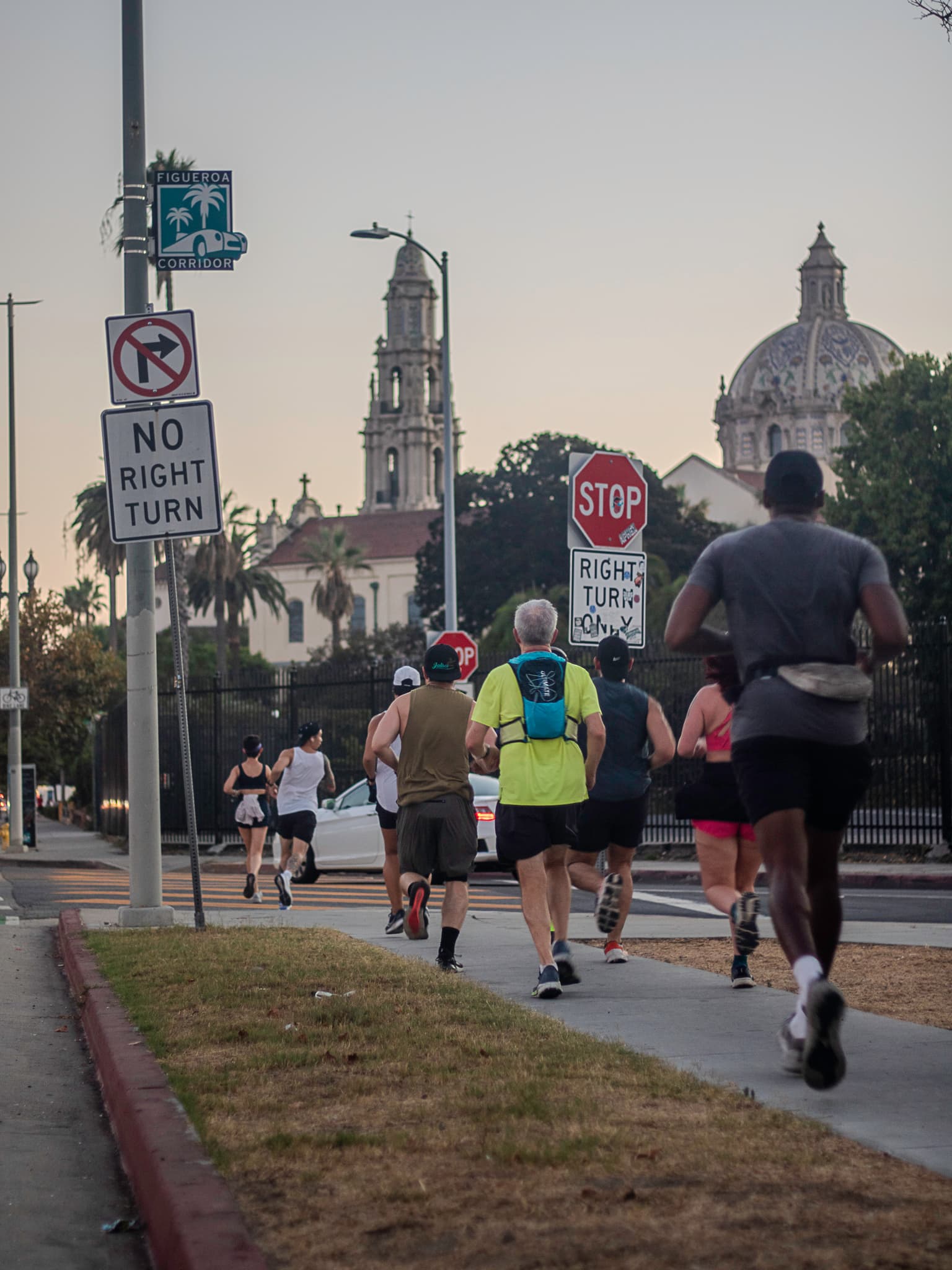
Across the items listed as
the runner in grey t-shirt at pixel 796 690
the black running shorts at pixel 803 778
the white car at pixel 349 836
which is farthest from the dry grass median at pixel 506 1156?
the white car at pixel 349 836

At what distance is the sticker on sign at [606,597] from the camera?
14.3 m

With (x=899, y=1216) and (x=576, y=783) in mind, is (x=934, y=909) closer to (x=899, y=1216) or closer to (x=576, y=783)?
(x=576, y=783)

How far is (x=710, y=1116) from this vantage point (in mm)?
5301

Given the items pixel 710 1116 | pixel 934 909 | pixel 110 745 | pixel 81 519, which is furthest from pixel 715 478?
pixel 710 1116

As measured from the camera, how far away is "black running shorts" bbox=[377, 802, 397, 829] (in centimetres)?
1244

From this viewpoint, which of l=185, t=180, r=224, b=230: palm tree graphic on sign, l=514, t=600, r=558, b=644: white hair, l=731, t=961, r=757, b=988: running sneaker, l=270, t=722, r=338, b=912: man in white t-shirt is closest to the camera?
l=731, t=961, r=757, b=988: running sneaker

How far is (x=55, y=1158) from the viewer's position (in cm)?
592

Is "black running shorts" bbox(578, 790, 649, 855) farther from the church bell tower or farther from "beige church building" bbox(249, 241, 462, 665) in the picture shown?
the church bell tower

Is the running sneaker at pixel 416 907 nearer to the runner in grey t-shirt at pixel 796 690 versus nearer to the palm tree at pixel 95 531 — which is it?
the runner in grey t-shirt at pixel 796 690

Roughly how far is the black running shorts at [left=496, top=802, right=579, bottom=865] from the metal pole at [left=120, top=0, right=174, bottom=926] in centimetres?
507

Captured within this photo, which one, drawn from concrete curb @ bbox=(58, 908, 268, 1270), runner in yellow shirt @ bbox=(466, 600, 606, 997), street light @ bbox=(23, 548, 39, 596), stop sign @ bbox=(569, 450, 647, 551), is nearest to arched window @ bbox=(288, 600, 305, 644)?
street light @ bbox=(23, 548, 39, 596)

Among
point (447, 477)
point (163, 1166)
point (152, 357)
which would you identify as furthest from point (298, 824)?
point (447, 477)

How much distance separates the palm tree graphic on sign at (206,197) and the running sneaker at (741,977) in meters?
7.16

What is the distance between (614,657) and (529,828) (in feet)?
5.67
